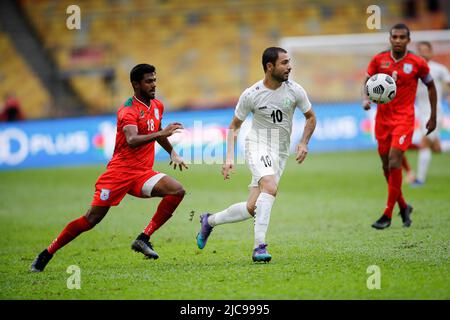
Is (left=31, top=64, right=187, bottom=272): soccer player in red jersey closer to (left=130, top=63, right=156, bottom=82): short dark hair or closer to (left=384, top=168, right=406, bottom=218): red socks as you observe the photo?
(left=130, top=63, right=156, bottom=82): short dark hair

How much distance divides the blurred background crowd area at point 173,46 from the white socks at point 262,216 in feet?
60.5

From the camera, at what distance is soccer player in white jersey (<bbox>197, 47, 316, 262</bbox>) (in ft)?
28.5

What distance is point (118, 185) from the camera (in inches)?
344

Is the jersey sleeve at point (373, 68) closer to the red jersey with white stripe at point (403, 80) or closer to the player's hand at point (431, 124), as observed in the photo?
the red jersey with white stripe at point (403, 80)

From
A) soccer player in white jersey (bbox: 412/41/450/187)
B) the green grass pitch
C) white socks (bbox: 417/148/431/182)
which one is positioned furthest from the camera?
white socks (bbox: 417/148/431/182)

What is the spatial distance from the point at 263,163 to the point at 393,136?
276 cm

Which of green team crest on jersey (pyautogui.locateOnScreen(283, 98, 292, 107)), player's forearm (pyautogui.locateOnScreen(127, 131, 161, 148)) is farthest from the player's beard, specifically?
player's forearm (pyautogui.locateOnScreen(127, 131, 161, 148))

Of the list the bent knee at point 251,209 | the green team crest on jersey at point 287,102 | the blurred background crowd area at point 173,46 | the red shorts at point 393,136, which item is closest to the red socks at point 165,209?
the bent knee at point 251,209

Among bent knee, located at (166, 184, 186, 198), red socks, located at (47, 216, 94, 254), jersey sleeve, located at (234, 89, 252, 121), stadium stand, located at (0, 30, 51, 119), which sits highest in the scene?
stadium stand, located at (0, 30, 51, 119)

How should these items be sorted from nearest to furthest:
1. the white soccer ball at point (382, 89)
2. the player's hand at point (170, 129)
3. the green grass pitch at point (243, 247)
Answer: the green grass pitch at point (243, 247), the player's hand at point (170, 129), the white soccer ball at point (382, 89)

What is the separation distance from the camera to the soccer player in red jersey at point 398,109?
10.8 m

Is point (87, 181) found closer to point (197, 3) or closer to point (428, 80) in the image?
point (428, 80)

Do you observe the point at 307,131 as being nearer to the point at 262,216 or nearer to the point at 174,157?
the point at 262,216

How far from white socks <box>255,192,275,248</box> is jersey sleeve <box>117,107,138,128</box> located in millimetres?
1564
